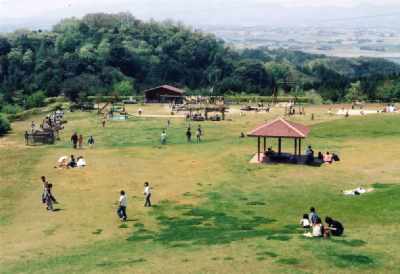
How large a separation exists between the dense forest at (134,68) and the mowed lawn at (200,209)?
4894 centimetres

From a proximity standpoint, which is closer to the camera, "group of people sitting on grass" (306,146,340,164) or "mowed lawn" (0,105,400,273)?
"mowed lawn" (0,105,400,273)

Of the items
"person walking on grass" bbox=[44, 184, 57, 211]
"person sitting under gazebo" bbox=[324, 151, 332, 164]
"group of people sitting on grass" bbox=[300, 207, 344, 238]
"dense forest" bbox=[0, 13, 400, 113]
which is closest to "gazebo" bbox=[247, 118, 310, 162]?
"person sitting under gazebo" bbox=[324, 151, 332, 164]

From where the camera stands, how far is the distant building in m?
94.4

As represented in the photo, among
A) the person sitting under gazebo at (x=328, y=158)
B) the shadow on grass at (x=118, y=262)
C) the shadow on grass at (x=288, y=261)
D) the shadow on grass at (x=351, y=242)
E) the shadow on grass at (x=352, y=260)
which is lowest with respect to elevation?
the shadow on grass at (x=118, y=262)

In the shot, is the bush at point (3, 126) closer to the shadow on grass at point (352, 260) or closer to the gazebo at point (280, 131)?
the gazebo at point (280, 131)

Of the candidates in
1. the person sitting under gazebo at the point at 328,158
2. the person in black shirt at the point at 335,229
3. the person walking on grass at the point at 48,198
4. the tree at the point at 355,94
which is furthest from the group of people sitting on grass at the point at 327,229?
the tree at the point at 355,94

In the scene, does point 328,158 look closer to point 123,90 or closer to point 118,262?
point 118,262

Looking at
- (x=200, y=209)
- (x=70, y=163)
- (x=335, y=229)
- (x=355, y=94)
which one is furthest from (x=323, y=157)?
(x=355, y=94)

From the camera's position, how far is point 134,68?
14238 centimetres

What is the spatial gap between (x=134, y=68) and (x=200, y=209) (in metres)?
116

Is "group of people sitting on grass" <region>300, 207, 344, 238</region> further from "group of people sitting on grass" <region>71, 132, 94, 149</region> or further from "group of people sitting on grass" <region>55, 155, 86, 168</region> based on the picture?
"group of people sitting on grass" <region>71, 132, 94, 149</region>

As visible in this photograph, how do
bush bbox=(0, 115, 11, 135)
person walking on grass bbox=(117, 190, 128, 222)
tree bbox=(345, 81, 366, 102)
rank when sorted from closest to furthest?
person walking on grass bbox=(117, 190, 128, 222) < bush bbox=(0, 115, 11, 135) < tree bbox=(345, 81, 366, 102)

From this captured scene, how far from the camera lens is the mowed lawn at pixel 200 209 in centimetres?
2003

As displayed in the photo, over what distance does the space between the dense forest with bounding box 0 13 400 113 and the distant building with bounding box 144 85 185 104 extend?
10.1 meters
